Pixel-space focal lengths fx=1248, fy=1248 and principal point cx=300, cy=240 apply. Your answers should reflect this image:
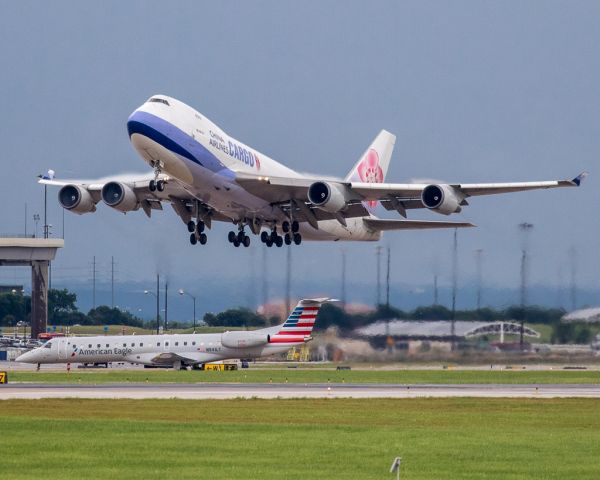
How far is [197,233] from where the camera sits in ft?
204

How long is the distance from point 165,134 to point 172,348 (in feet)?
Result: 145

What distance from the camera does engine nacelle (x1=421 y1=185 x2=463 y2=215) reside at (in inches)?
2234

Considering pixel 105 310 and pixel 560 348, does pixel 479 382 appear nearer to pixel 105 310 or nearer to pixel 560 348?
pixel 560 348

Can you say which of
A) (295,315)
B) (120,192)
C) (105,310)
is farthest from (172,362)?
(105,310)

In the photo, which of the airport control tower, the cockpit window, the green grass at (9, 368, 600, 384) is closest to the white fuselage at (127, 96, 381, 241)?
the cockpit window

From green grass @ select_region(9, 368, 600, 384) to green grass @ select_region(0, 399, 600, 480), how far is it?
66.0 ft

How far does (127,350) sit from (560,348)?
1381 inches

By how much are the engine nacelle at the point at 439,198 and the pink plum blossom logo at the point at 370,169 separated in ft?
47.8

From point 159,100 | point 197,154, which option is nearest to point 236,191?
point 197,154

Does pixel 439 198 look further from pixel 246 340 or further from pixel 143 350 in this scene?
pixel 143 350

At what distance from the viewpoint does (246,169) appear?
189 feet

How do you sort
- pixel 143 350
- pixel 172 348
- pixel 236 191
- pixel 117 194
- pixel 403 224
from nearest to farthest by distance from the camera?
1. pixel 236 191
2. pixel 117 194
3. pixel 403 224
4. pixel 172 348
5. pixel 143 350

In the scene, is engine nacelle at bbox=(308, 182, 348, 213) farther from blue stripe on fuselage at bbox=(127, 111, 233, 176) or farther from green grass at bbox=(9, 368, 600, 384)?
green grass at bbox=(9, 368, 600, 384)

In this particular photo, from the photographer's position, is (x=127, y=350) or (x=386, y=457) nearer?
(x=386, y=457)
